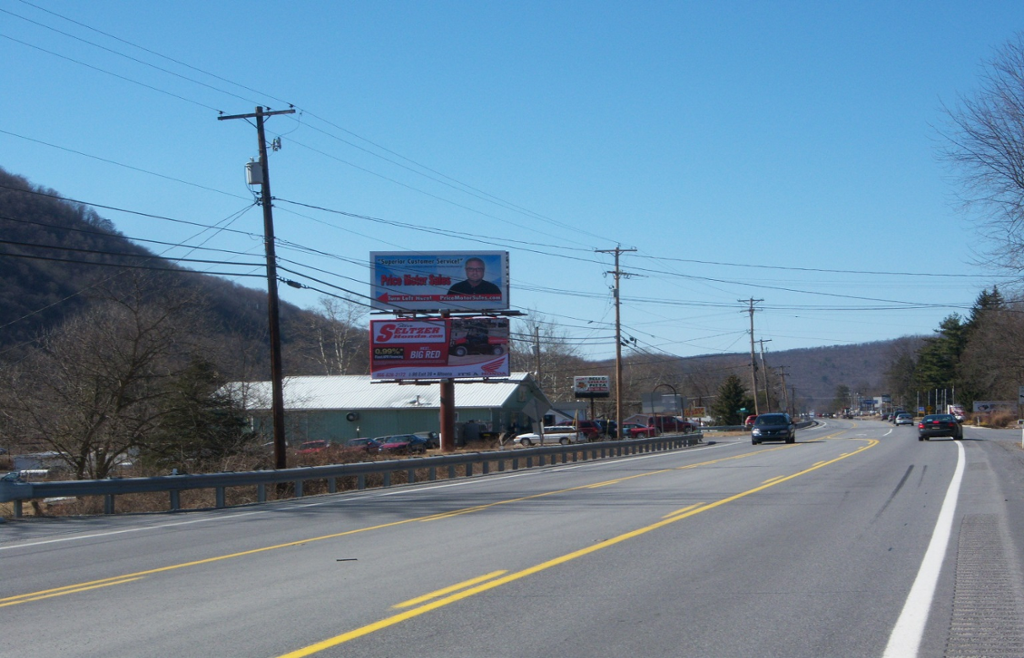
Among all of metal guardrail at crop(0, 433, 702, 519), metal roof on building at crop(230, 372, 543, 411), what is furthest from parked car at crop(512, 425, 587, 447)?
metal guardrail at crop(0, 433, 702, 519)

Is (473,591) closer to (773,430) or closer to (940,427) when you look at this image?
(773,430)

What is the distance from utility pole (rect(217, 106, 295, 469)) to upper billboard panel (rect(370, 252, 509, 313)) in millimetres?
26865

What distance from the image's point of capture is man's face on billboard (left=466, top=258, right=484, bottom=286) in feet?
177

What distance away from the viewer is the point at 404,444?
54094mm

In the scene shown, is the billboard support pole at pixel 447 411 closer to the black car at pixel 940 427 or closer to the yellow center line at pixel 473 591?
the black car at pixel 940 427

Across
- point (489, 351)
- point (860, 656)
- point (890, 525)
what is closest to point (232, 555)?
point (860, 656)

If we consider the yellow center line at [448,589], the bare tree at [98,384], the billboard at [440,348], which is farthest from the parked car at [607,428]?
the yellow center line at [448,589]

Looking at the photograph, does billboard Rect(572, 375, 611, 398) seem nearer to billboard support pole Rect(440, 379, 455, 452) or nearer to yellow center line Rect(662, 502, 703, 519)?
billboard support pole Rect(440, 379, 455, 452)

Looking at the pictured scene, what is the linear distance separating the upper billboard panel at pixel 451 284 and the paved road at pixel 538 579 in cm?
3637

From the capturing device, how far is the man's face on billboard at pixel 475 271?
5384 centimetres

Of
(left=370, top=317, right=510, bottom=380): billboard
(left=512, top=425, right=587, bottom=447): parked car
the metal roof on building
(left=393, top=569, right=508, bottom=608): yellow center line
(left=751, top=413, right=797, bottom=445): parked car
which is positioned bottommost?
(left=512, top=425, right=587, bottom=447): parked car

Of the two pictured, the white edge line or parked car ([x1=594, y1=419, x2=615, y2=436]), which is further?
parked car ([x1=594, y1=419, x2=615, y2=436])

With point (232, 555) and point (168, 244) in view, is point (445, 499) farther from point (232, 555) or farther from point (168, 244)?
point (168, 244)

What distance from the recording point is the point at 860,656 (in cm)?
625
